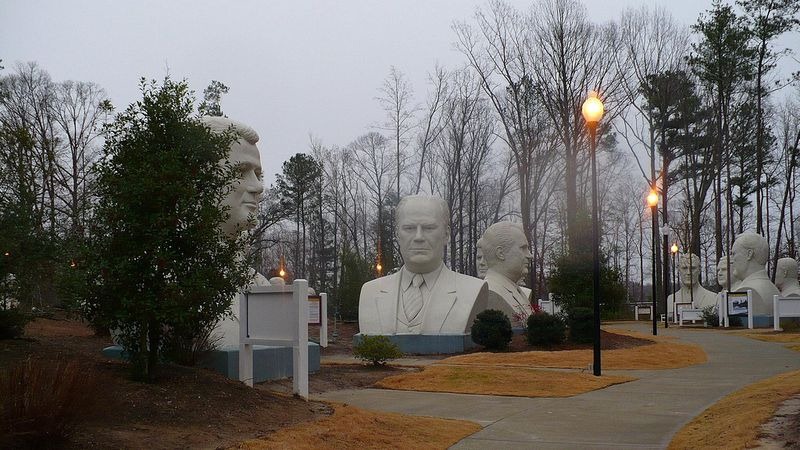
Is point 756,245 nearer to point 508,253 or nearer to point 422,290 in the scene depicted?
point 508,253

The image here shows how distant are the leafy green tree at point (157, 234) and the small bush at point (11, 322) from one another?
472 centimetres

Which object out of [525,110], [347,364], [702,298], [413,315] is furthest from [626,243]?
[347,364]

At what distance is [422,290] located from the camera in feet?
75.5

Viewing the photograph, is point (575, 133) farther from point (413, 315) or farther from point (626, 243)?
point (626, 243)

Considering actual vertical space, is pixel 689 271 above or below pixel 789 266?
below

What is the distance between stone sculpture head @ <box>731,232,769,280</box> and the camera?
40781 millimetres

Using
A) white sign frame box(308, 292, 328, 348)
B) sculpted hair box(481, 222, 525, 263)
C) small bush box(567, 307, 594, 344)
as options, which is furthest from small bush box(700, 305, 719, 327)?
white sign frame box(308, 292, 328, 348)

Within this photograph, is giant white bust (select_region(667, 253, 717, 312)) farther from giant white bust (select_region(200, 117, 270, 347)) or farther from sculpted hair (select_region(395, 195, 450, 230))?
giant white bust (select_region(200, 117, 270, 347))

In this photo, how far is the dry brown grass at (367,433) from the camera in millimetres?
7535

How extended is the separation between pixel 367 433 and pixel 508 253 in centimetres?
2095

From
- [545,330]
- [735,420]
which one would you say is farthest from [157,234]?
[545,330]

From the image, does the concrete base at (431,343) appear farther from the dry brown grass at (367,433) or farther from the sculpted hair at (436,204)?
the dry brown grass at (367,433)

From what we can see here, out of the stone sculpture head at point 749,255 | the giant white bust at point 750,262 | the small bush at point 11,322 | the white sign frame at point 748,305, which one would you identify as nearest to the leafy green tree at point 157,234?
the small bush at point 11,322

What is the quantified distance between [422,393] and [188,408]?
5494mm
